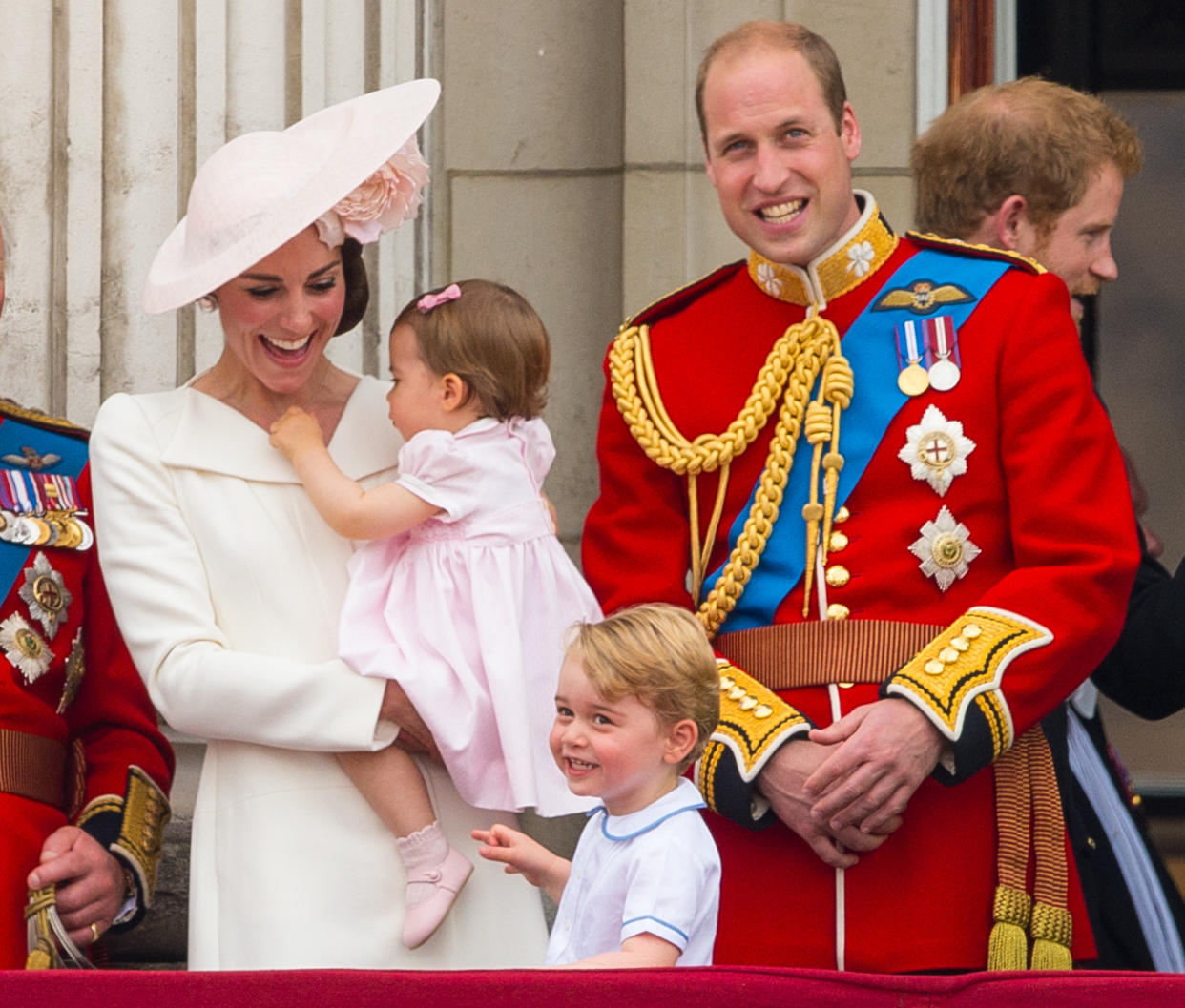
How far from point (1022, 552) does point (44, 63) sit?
2.22 m

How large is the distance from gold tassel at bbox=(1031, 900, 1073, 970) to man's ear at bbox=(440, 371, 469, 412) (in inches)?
39.4

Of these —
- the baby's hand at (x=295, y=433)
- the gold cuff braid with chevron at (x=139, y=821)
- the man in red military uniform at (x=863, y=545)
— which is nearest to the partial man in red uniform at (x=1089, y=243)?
the man in red military uniform at (x=863, y=545)

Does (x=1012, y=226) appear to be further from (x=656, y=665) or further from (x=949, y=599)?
(x=656, y=665)

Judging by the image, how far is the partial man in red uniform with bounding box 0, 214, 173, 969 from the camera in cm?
293

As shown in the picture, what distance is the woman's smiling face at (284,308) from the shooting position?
2.91 metres

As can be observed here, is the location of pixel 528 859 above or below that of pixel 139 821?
above

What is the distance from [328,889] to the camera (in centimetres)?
281

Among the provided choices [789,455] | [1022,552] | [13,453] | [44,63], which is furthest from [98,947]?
[44,63]

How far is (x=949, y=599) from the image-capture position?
272cm

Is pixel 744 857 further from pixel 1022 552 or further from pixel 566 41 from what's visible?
pixel 566 41

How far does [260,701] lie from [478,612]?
1.01 feet

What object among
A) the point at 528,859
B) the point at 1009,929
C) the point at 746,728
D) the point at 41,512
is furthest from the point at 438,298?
the point at 1009,929

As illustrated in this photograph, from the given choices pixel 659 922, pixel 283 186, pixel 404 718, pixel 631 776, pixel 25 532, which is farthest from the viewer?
pixel 25 532

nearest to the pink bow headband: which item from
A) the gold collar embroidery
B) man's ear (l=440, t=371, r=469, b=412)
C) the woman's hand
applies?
man's ear (l=440, t=371, r=469, b=412)
